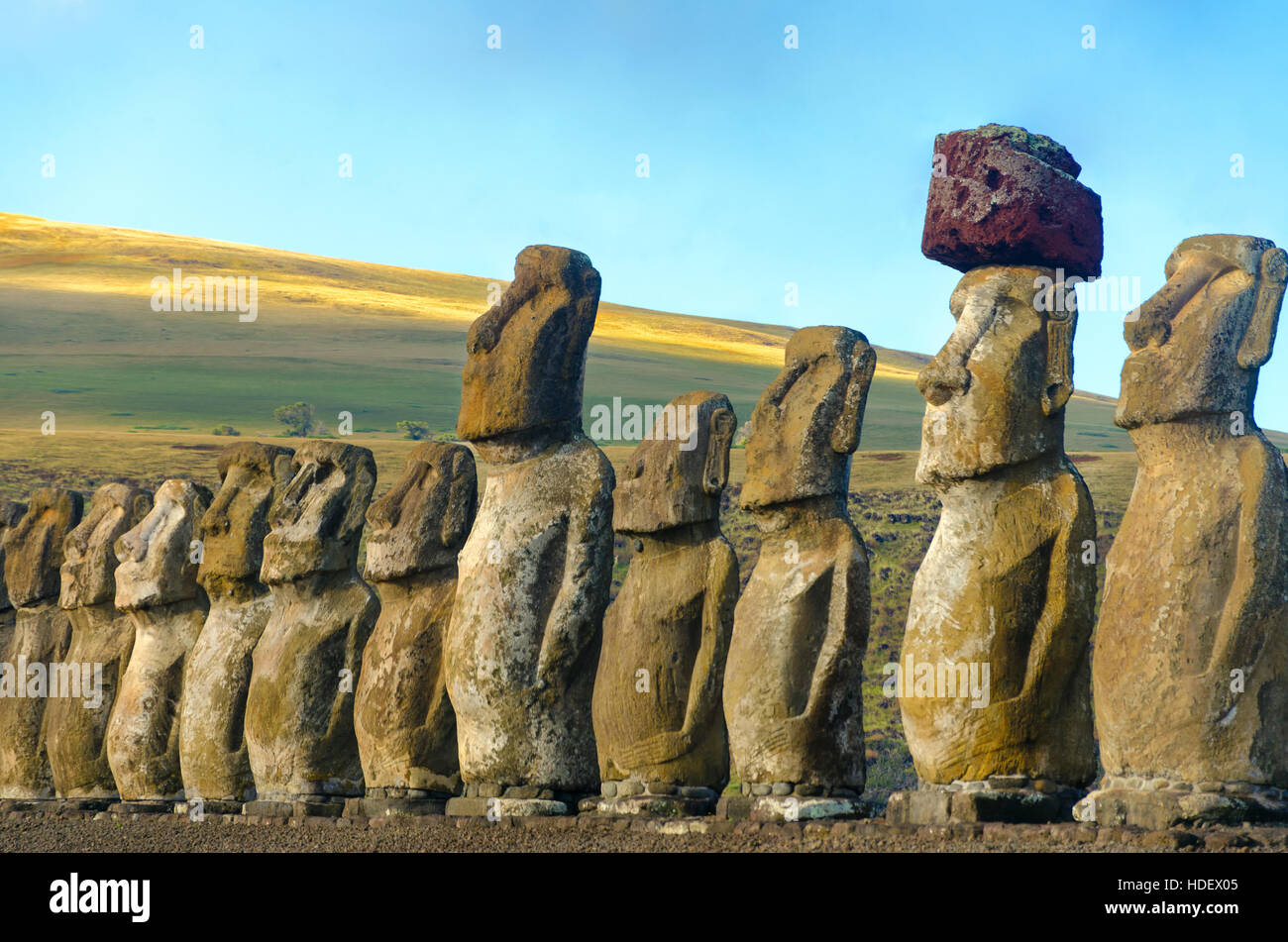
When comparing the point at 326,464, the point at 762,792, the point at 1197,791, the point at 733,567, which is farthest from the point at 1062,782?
the point at 326,464

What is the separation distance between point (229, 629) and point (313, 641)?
4.91ft

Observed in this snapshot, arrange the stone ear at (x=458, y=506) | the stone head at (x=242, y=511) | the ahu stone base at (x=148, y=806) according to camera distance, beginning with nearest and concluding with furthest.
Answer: the stone ear at (x=458, y=506) → the stone head at (x=242, y=511) → the ahu stone base at (x=148, y=806)

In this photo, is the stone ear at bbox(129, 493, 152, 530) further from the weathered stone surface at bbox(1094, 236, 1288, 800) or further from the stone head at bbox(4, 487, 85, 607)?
the weathered stone surface at bbox(1094, 236, 1288, 800)

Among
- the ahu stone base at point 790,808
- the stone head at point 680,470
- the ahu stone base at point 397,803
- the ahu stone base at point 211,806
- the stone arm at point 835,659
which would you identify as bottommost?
the ahu stone base at point 211,806

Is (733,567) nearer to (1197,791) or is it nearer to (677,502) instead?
(677,502)

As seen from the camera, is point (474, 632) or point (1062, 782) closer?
point (1062, 782)

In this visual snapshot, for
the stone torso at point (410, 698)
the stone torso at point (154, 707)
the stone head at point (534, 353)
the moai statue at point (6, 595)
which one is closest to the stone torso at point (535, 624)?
the stone head at point (534, 353)

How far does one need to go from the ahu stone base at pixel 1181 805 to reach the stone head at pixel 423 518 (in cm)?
627

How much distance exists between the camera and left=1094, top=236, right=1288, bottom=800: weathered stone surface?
30.8 feet

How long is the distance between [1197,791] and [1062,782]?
1.05 meters

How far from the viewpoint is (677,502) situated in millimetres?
12562

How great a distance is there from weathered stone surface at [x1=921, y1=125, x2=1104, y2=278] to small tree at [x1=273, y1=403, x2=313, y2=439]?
2210 inches

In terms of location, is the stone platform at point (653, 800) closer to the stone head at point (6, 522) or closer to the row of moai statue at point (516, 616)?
the row of moai statue at point (516, 616)

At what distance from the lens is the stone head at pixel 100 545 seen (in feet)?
58.4
